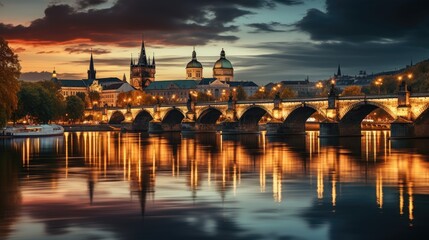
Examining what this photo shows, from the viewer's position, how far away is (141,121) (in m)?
170

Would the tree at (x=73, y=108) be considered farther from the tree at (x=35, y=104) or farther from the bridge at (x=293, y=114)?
the tree at (x=35, y=104)

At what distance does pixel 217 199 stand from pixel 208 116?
109 metres

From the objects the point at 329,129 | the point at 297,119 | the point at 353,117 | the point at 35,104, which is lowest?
→ the point at 329,129

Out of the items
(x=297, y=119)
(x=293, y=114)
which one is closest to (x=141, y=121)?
(x=297, y=119)

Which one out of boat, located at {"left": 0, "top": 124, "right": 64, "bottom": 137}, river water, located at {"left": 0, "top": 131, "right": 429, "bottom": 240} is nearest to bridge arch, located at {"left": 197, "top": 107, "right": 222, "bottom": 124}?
boat, located at {"left": 0, "top": 124, "right": 64, "bottom": 137}

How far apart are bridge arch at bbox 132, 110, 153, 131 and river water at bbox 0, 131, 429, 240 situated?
370ft

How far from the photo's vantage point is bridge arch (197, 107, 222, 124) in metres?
137

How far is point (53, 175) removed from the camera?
4288 centimetres

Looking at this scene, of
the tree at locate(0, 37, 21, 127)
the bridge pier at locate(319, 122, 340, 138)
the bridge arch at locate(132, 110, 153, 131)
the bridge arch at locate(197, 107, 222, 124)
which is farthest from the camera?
the bridge arch at locate(132, 110, 153, 131)

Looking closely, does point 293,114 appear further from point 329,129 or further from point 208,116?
point 208,116

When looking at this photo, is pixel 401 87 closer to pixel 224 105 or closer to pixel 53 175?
pixel 224 105

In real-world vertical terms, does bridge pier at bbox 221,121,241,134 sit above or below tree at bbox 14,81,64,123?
below

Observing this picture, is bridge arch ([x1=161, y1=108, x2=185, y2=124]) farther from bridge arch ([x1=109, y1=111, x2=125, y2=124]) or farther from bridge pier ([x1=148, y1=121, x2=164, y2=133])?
bridge arch ([x1=109, y1=111, x2=125, y2=124])

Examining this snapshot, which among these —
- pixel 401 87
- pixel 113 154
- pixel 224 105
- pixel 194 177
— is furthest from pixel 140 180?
pixel 224 105
